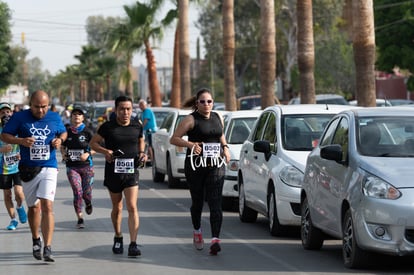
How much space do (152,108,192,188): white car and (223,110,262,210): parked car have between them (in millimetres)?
2737

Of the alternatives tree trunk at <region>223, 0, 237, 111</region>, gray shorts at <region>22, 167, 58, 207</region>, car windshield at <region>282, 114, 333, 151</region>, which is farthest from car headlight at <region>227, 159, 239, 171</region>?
tree trunk at <region>223, 0, 237, 111</region>

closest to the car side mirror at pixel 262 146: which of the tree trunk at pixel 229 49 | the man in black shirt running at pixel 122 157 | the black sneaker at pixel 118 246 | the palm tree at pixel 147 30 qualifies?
the man in black shirt running at pixel 122 157

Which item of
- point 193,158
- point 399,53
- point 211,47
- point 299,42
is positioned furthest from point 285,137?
point 211,47

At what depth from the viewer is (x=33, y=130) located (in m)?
12.5

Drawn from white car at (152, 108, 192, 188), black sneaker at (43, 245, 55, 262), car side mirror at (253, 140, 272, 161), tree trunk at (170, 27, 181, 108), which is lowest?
black sneaker at (43, 245, 55, 262)

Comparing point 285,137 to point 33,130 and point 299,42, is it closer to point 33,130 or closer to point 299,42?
point 33,130

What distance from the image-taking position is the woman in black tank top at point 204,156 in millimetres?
13039

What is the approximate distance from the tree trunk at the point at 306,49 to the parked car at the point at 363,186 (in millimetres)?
15696

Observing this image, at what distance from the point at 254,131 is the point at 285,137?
4.62 ft

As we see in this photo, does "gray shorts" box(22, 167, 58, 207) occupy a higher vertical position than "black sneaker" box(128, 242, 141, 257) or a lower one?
higher

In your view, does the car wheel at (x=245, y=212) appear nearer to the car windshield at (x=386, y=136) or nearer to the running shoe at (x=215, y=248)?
the running shoe at (x=215, y=248)

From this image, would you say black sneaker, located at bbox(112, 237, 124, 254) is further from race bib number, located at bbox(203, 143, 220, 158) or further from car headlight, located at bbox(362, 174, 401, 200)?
car headlight, located at bbox(362, 174, 401, 200)

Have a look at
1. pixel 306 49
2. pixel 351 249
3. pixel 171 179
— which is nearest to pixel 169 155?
pixel 171 179

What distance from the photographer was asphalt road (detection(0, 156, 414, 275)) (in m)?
11.5
